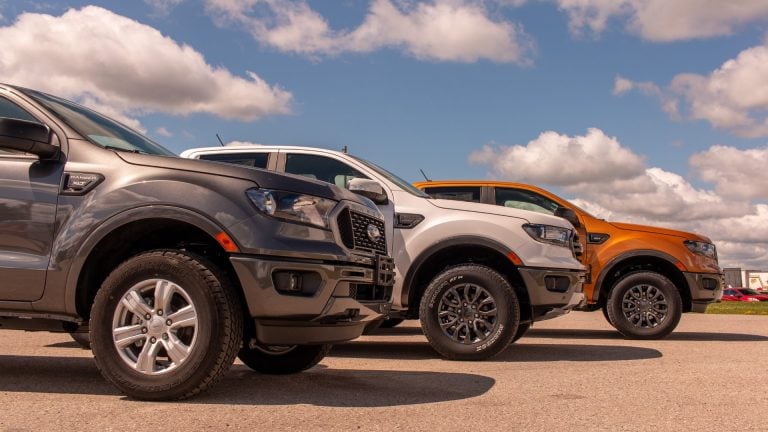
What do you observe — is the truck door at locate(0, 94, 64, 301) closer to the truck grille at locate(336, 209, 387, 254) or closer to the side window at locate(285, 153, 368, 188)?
the truck grille at locate(336, 209, 387, 254)

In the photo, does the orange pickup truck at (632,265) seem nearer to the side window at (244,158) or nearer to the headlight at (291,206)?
the side window at (244,158)

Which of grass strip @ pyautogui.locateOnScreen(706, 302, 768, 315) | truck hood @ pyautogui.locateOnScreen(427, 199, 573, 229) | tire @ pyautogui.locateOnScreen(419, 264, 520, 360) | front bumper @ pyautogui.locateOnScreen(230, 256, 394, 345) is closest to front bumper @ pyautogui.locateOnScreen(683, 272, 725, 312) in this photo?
truck hood @ pyautogui.locateOnScreen(427, 199, 573, 229)

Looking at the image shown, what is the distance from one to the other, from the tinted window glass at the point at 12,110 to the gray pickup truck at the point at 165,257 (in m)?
0.09

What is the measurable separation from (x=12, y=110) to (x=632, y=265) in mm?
7135

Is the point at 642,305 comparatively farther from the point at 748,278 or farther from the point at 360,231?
the point at 748,278

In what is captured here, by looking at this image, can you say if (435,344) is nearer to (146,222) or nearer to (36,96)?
(146,222)

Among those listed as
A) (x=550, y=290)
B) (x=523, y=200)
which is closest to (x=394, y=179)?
(x=550, y=290)

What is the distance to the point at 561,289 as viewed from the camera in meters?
6.62

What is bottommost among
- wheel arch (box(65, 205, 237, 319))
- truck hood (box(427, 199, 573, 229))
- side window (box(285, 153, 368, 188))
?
wheel arch (box(65, 205, 237, 319))

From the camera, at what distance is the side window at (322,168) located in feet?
23.7

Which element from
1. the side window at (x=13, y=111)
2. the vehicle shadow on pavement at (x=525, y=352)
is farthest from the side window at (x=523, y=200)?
the side window at (x=13, y=111)

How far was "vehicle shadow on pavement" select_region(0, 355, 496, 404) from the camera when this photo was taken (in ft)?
13.8

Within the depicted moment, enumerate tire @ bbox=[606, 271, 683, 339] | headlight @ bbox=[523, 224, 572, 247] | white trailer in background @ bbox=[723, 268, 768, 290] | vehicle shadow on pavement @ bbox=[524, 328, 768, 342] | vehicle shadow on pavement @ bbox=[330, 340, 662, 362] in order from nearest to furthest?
1. headlight @ bbox=[523, 224, 572, 247]
2. vehicle shadow on pavement @ bbox=[330, 340, 662, 362]
3. tire @ bbox=[606, 271, 683, 339]
4. vehicle shadow on pavement @ bbox=[524, 328, 768, 342]
5. white trailer in background @ bbox=[723, 268, 768, 290]

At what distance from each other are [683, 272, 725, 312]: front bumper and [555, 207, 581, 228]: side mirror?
4.81 ft
